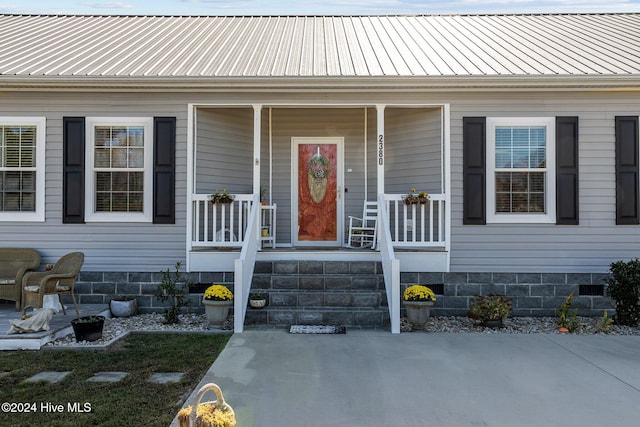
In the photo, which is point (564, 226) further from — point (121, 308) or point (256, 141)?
point (121, 308)

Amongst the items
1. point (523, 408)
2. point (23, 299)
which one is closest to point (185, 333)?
A: point (23, 299)

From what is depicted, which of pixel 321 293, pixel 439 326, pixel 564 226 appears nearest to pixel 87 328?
pixel 321 293

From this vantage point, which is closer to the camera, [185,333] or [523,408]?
[523,408]

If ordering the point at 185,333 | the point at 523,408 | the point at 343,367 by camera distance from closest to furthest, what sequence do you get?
the point at 523,408 → the point at 343,367 → the point at 185,333

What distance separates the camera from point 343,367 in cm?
426

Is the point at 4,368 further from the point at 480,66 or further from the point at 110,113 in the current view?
the point at 480,66

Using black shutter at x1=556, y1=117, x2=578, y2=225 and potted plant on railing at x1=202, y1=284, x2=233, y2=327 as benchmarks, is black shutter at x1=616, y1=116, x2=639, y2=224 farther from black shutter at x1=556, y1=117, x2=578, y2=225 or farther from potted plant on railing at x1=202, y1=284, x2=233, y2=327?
potted plant on railing at x1=202, y1=284, x2=233, y2=327

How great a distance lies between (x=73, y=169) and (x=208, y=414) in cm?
543

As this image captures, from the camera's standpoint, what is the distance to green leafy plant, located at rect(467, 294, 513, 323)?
18.9 ft

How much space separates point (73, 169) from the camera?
6551mm

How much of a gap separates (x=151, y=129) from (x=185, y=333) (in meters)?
2.95

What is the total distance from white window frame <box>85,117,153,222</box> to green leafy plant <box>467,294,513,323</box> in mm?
4562

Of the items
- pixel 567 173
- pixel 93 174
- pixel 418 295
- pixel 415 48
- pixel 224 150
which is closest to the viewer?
pixel 418 295

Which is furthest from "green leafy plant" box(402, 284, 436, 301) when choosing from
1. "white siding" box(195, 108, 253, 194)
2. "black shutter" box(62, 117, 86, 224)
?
"black shutter" box(62, 117, 86, 224)
